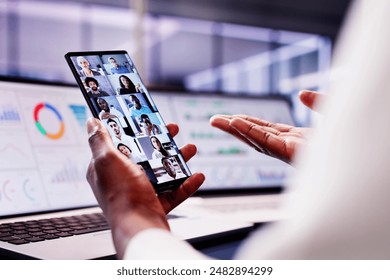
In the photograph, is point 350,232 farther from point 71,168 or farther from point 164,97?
point 164,97

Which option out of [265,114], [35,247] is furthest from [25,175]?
[265,114]

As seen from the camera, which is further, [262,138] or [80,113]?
[80,113]

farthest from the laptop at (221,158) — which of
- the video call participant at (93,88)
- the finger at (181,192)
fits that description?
the video call participant at (93,88)

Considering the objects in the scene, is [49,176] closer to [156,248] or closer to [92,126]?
[92,126]

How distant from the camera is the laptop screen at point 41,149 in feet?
3.16

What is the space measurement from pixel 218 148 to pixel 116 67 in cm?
58

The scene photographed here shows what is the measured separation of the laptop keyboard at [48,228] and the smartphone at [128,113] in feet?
0.52

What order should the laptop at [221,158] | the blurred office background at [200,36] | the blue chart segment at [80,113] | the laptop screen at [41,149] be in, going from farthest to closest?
1. the blurred office background at [200,36]
2. the laptop at [221,158]
3. the blue chart segment at [80,113]
4. the laptop screen at [41,149]

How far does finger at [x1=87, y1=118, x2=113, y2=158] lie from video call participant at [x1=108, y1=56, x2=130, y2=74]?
208mm

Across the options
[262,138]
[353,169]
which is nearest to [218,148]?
[262,138]

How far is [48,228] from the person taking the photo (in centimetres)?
81

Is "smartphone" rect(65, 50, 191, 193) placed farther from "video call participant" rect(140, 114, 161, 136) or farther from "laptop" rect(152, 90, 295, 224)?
"laptop" rect(152, 90, 295, 224)

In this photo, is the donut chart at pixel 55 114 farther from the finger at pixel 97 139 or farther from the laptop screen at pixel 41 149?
the finger at pixel 97 139

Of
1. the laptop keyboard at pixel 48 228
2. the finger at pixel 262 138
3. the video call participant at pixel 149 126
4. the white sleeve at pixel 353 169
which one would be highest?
the video call participant at pixel 149 126
